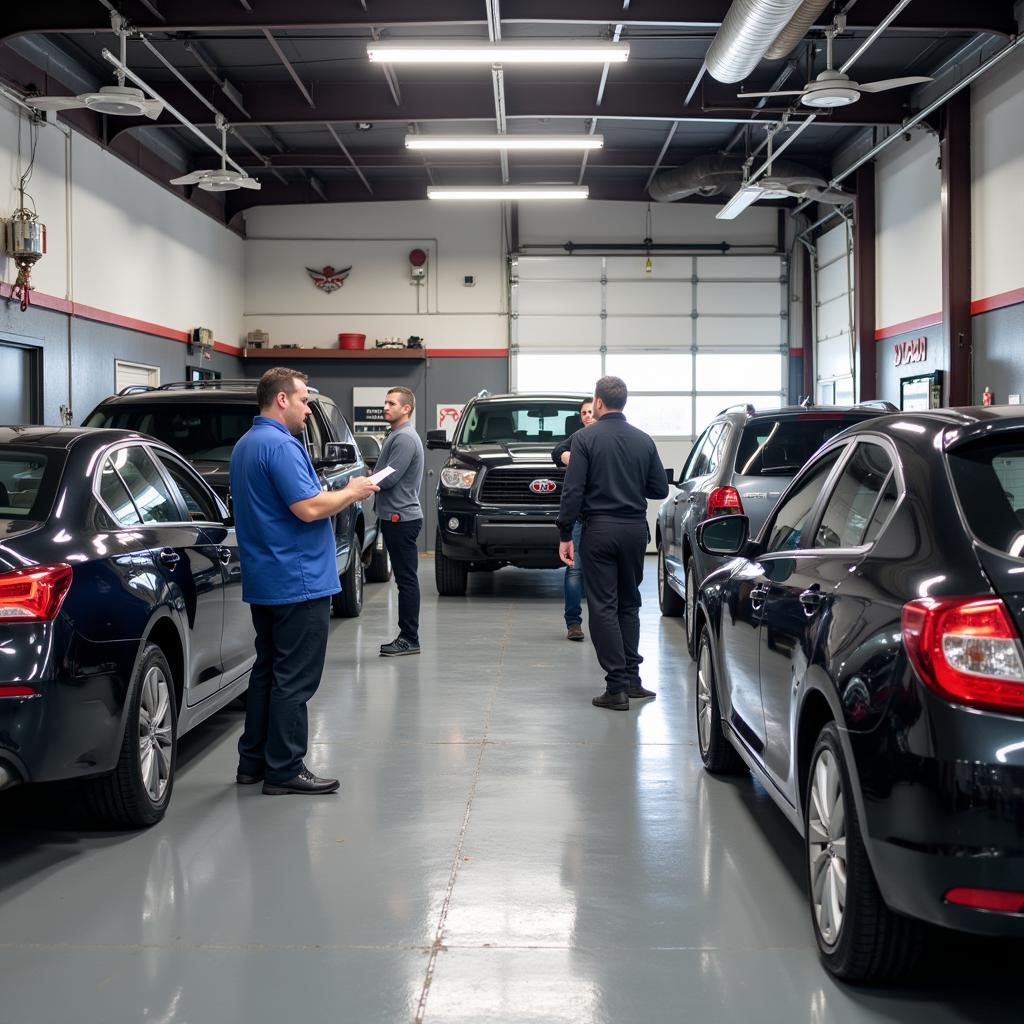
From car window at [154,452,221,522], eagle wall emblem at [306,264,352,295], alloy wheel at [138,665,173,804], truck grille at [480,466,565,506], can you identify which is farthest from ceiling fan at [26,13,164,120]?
eagle wall emblem at [306,264,352,295]

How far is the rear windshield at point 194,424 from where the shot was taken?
8.45 metres

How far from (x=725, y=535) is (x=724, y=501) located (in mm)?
2782

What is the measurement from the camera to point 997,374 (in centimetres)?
1240

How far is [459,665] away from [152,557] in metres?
3.80

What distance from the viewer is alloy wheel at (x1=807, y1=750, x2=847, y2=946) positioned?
296cm

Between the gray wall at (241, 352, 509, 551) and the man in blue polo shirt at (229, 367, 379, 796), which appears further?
the gray wall at (241, 352, 509, 551)

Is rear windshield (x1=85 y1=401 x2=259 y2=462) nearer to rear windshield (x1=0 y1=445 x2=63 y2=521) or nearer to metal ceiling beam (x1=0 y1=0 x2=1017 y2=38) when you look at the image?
rear windshield (x1=0 y1=445 x2=63 y2=521)

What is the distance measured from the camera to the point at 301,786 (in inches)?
193

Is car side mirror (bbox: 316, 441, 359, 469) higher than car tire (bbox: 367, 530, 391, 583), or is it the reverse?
car side mirror (bbox: 316, 441, 359, 469)

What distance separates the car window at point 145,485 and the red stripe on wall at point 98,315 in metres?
6.99

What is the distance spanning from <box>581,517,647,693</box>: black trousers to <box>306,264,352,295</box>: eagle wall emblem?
46.4 ft

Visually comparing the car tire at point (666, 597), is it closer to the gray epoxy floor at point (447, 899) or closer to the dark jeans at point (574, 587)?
the dark jeans at point (574, 587)

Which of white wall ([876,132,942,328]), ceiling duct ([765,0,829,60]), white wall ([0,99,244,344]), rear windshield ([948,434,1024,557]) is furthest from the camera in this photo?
white wall ([876,132,942,328])

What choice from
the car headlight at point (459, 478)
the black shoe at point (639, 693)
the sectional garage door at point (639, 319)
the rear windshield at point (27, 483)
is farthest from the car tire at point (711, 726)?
the sectional garage door at point (639, 319)
